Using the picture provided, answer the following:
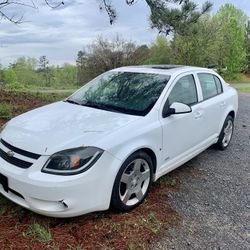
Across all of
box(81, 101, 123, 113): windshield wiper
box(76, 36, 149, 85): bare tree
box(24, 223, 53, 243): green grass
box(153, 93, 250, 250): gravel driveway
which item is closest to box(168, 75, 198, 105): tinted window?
box(81, 101, 123, 113): windshield wiper

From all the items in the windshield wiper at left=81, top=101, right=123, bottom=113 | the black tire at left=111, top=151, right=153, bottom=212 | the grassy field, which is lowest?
the grassy field

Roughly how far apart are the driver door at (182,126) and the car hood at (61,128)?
1.84 feet

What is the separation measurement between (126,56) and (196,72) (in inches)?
752

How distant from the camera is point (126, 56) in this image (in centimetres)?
2378

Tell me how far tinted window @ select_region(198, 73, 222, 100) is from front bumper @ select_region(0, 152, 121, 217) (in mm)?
2445

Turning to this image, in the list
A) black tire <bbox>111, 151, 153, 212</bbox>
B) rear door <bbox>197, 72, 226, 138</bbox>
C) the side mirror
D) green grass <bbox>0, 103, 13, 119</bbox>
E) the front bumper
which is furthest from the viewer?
green grass <bbox>0, 103, 13, 119</bbox>

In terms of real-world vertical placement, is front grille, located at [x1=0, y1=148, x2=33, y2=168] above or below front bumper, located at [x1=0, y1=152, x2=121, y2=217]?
above

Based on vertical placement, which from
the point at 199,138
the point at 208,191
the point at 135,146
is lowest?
the point at 208,191

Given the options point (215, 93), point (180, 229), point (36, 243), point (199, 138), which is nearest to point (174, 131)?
point (199, 138)

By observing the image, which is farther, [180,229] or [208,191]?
[208,191]

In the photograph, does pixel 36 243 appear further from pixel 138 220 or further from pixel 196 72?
pixel 196 72

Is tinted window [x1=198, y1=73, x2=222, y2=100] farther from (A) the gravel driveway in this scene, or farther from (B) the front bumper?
(B) the front bumper

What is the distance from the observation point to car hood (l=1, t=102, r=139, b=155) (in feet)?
10.7

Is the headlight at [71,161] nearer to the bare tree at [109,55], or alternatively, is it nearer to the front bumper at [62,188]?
the front bumper at [62,188]
